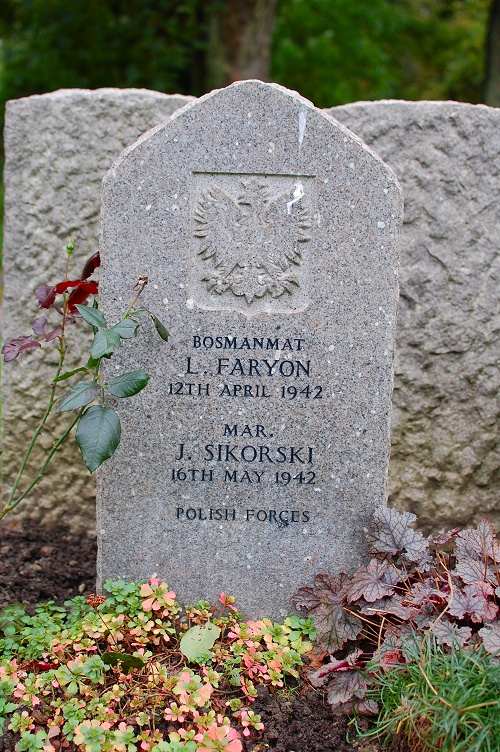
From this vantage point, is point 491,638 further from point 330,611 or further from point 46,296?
point 46,296

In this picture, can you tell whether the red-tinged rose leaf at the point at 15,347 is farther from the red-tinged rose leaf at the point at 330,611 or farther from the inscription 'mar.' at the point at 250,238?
the red-tinged rose leaf at the point at 330,611

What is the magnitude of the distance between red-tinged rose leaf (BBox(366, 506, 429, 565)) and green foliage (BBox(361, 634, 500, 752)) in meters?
0.35

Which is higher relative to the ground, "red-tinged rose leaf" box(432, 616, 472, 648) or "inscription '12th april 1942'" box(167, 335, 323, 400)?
"inscription '12th april 1942'" box(167, 335, 323, 400)

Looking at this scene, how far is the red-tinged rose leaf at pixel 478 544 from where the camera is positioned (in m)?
2.62

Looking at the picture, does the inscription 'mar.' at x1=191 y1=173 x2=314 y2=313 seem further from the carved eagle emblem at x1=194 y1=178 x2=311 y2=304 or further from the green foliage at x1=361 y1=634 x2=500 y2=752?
the green foliage at x1=361 y1=634 x2=500 y2=752

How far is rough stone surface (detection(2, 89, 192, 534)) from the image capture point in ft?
11.7

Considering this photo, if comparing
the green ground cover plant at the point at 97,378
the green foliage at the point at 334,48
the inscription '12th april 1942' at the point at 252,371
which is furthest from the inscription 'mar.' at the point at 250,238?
the green foliage at the point at 334,48

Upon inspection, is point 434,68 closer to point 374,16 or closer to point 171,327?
point 374,16

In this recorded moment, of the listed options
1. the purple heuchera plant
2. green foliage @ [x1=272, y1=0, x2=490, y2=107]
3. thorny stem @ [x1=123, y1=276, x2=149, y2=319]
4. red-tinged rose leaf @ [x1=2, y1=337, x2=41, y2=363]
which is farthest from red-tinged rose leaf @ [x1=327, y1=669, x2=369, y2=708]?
green foliage @ [x1=272, y1=0, x2=490, y2=107]

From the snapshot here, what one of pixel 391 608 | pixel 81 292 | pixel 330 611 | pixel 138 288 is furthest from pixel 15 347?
pixel 391 608

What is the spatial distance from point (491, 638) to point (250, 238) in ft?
4.89

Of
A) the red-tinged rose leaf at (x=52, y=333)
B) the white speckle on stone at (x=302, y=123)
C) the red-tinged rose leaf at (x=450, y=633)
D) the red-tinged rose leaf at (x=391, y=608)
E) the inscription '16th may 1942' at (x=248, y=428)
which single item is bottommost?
the red-tinged rose leaf at (x=391, y=608)

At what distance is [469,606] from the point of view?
2.35m

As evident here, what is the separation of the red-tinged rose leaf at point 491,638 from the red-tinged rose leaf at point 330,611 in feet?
1.49
